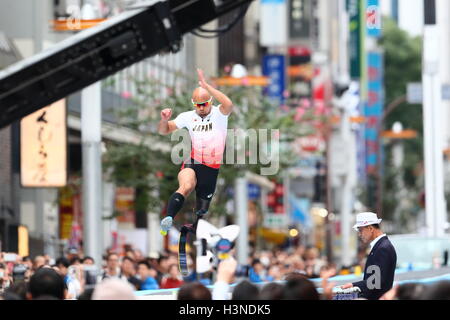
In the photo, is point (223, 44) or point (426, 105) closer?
point (426, 105)

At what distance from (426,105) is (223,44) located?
2057 cm

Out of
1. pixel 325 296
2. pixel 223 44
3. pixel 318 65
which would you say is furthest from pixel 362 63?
pixel 325 296

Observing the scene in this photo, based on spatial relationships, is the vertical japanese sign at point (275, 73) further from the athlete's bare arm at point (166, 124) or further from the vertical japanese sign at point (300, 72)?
the athlete's bare arm at point (166, 124)

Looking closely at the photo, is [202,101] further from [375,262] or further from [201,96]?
[375,262]

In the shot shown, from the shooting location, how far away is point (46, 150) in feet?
91.1

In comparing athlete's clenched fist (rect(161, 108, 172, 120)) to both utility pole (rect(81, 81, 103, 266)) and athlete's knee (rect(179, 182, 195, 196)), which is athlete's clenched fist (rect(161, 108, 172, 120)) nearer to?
athlete's knee (rect(179, 182, 195, 196))

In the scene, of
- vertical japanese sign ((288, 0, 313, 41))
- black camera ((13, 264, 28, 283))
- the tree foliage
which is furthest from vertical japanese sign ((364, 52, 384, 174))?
black camera ((13, 264, 28, 283))

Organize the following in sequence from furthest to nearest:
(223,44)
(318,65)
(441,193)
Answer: (318,65), (223,44), (441,193)

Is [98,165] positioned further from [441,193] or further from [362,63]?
[362,63]

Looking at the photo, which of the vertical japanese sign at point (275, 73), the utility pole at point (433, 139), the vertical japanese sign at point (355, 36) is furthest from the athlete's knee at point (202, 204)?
the vertical japanese sign at point (355, 36)

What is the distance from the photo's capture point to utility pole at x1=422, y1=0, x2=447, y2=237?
1319 inches

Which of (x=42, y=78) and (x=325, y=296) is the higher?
(x=42, y=78)

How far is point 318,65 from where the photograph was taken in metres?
76.4

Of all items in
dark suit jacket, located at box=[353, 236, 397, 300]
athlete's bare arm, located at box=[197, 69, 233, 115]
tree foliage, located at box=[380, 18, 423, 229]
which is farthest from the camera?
tree foliage, located at box=[380, 18, 423, 229]
